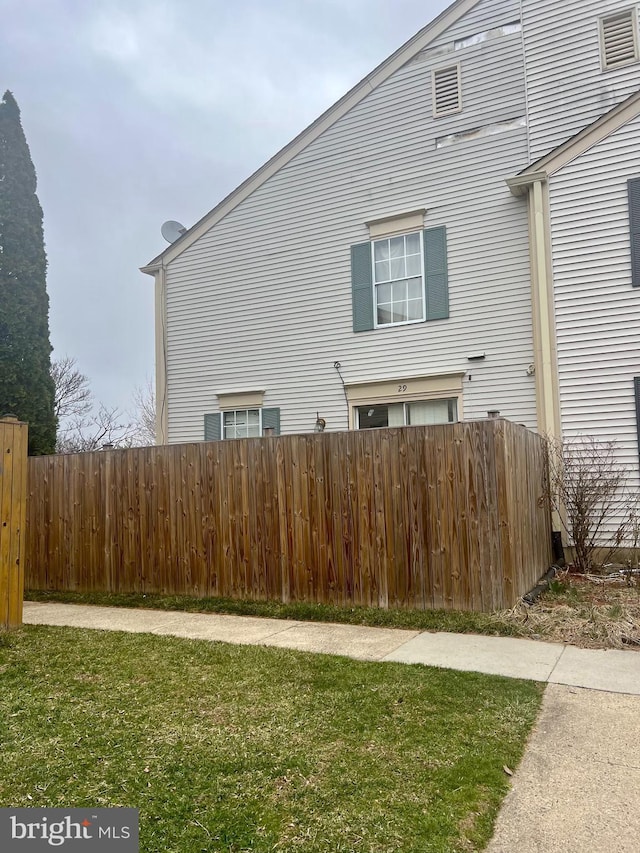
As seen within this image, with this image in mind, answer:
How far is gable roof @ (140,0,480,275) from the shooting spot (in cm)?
1097

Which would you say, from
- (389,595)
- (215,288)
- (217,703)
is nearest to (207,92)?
(215,288)

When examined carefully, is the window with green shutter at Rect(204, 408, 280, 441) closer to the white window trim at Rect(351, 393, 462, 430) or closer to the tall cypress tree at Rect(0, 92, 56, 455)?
the white window trim at Rect(351, 393, 462, 430)

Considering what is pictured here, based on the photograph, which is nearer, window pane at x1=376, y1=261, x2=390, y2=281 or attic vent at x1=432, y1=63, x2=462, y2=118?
attic vent at x1=432, y1=63, x2=462, y2=118

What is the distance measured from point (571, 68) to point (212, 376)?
8.22 meters

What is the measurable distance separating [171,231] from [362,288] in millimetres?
5284

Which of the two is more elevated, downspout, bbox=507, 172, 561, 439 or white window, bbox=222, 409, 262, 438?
downspout, bbox=507, 172, 561, 439

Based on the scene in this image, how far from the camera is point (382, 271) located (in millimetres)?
11227

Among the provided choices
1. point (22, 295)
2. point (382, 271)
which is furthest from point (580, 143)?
point (22, 295)

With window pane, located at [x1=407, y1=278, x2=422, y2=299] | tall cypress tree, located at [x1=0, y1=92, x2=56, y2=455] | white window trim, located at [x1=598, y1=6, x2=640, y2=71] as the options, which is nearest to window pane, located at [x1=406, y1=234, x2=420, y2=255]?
window pane, located at [x1=407, y1=278, x2=422, y2=299]

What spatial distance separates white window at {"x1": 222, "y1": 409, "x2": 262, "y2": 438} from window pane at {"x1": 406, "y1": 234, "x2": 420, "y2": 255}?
4.07m

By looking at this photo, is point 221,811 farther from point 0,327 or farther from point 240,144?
point 240,144

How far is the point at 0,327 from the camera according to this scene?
13.1 m

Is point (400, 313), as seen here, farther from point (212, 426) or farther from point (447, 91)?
point (212, 426)

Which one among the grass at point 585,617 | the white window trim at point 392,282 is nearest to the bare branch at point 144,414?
the white window trim at point 392,282
